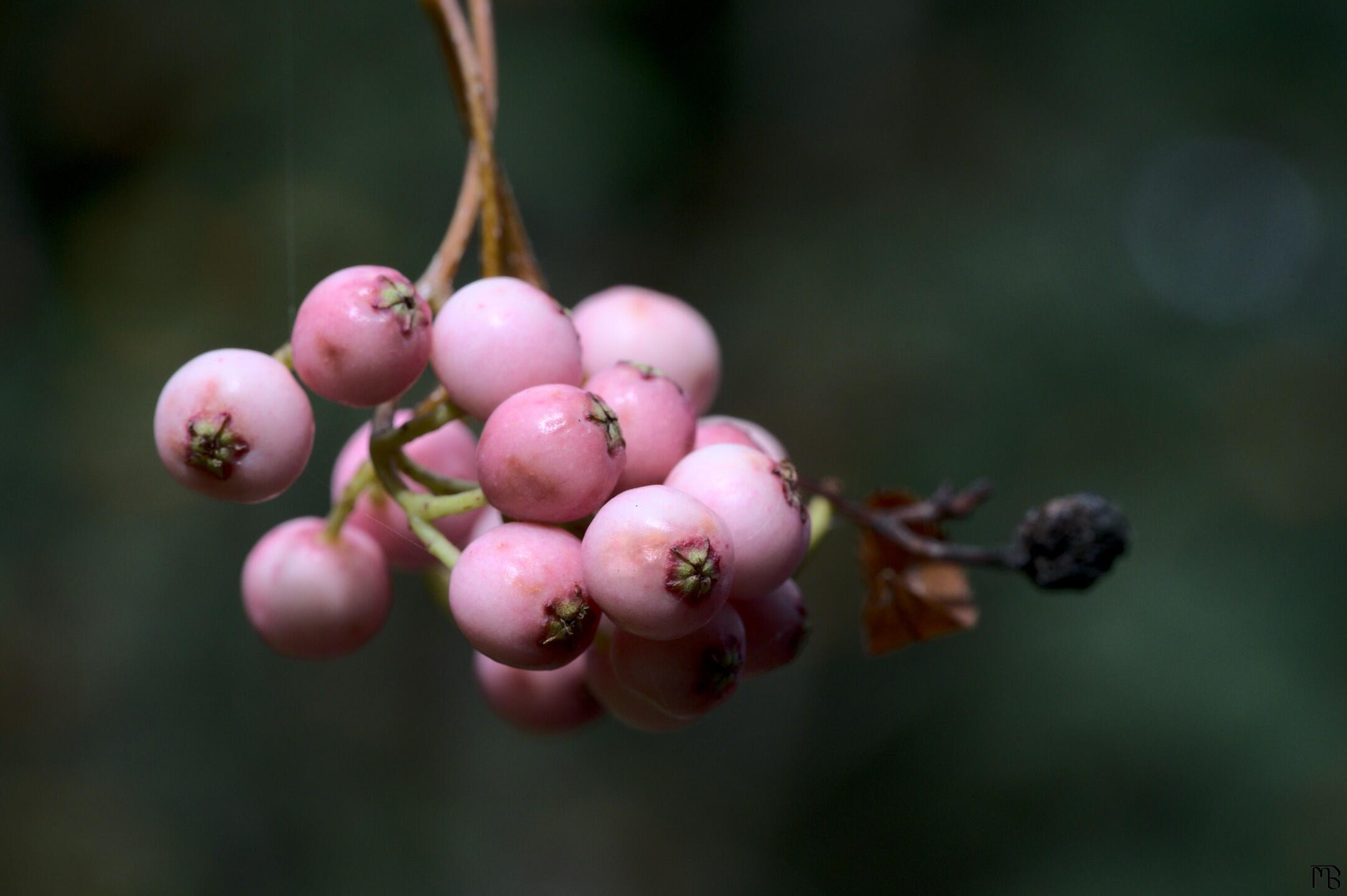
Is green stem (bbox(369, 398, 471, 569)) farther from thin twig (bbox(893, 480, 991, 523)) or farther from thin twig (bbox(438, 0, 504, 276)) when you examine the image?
thin twig (bbox(893, 480, 991, 523))

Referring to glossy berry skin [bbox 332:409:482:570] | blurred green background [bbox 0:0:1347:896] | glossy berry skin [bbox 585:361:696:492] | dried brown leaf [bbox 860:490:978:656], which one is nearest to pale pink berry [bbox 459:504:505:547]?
glossy berry skin [bbox 332:409:482:570]

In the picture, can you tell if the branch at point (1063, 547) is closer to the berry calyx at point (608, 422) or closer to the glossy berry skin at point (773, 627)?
the glossy berry skin at point (773, 627)

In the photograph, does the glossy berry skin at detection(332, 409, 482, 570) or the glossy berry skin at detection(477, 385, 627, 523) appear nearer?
the glossy berry skin at detection(477, 385, 627, 523)

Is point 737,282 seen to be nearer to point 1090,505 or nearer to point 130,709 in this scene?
point 130,709

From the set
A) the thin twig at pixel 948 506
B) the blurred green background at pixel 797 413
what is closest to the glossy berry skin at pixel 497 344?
the thin twig at pixel 948 506

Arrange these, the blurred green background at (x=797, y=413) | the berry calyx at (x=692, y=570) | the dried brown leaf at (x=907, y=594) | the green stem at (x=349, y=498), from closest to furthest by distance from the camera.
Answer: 1. the berry calyx at (x=692, y=570)
2. the green stem at (x=349, y=498)
3. the dried brown leaf at (x=907, y=594)
4. the blurred green background at (x=797, y=413)
